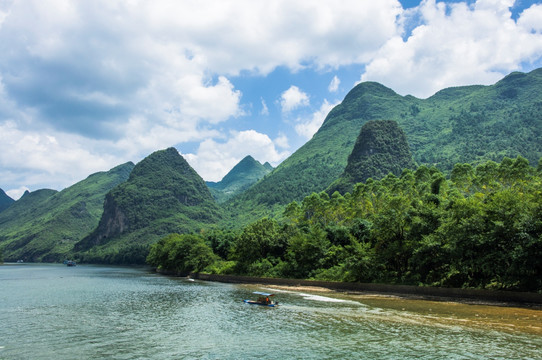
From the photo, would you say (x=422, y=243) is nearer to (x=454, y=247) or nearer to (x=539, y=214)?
(x=454, y=247)

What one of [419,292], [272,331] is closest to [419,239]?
[419,292]

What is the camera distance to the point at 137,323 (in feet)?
113

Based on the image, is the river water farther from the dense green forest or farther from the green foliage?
the green foliage


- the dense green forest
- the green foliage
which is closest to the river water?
the dense green forest

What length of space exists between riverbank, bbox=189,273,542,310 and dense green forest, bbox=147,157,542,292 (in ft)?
4.18

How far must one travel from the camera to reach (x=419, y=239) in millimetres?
53625

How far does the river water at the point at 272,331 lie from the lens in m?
23.4

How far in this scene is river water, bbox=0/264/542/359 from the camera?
2339 cm

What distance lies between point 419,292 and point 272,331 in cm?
2633

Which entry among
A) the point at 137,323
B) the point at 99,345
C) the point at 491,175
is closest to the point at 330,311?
the point at 137,323

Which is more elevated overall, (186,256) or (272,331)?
(186,256)

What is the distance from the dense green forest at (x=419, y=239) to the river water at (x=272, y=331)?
585cm

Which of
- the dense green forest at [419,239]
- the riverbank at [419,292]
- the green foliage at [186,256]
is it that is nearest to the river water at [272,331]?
the riverbank at [419,292]

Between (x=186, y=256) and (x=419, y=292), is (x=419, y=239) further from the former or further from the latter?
(x=186, y=256)
